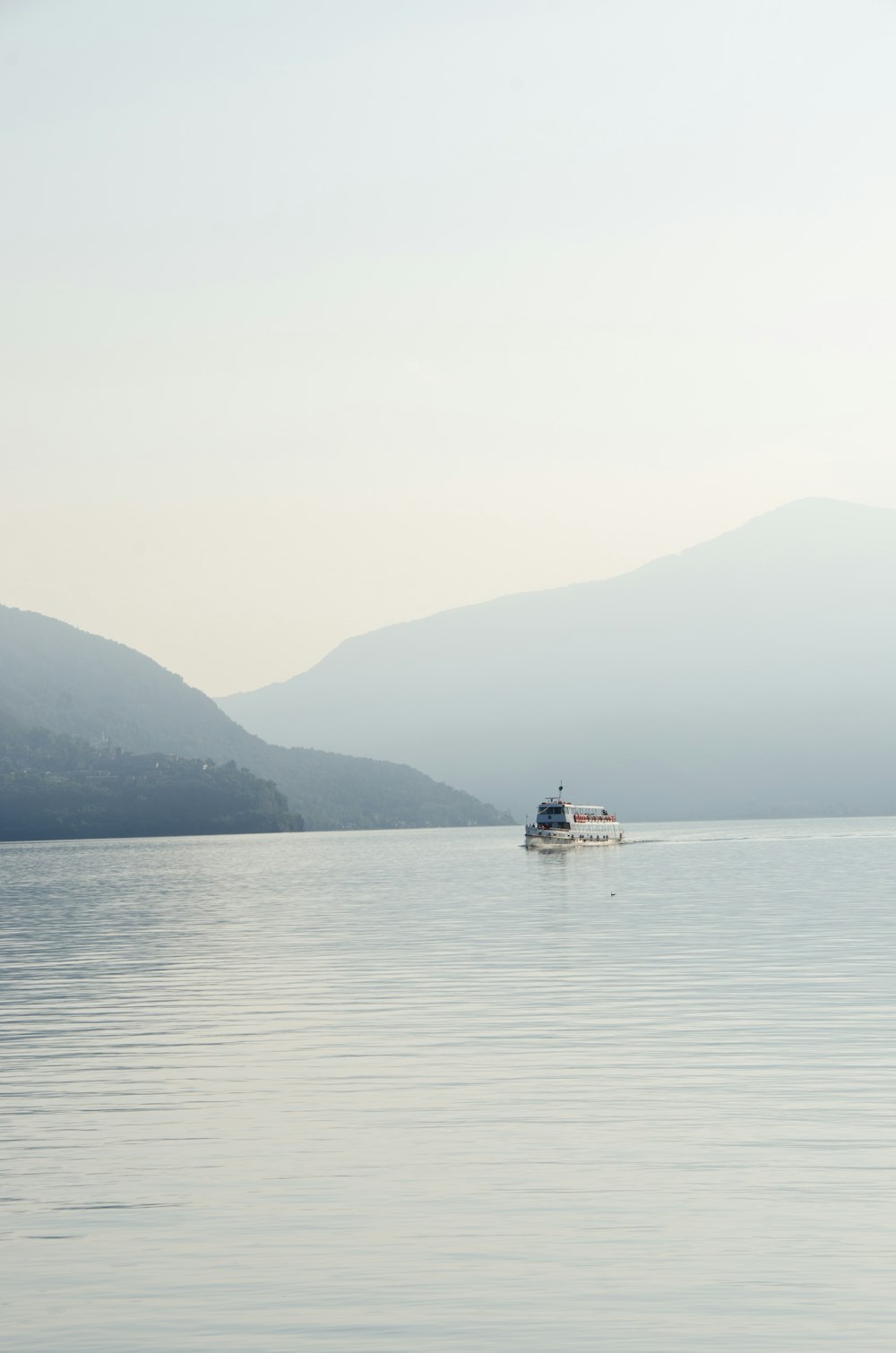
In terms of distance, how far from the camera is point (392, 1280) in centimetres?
2189

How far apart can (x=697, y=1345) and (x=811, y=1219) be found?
A: 5.93 m

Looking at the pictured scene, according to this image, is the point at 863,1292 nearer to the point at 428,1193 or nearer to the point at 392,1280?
the point at 392,1280

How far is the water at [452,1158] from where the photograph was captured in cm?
2050

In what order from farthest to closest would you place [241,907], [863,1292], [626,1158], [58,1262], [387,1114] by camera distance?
[241,907], [387,1114], [626,1158], [58,1262], [863,1292]

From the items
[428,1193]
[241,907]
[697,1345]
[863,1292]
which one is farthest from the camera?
[241,907]

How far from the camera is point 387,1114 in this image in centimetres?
3353

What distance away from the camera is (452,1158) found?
1155 inches

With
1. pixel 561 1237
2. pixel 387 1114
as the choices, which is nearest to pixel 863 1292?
pixel 561 1237

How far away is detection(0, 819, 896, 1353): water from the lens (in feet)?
67.3

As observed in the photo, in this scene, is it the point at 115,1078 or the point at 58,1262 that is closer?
the point at 58,1262

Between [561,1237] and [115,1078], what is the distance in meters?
18.2

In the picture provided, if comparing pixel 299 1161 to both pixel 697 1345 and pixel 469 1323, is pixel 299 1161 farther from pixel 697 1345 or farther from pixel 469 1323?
pixel 697 1345

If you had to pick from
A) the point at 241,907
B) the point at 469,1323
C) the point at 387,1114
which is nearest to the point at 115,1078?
the point at 387,1114

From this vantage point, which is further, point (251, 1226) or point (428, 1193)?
point (428, 1193)
